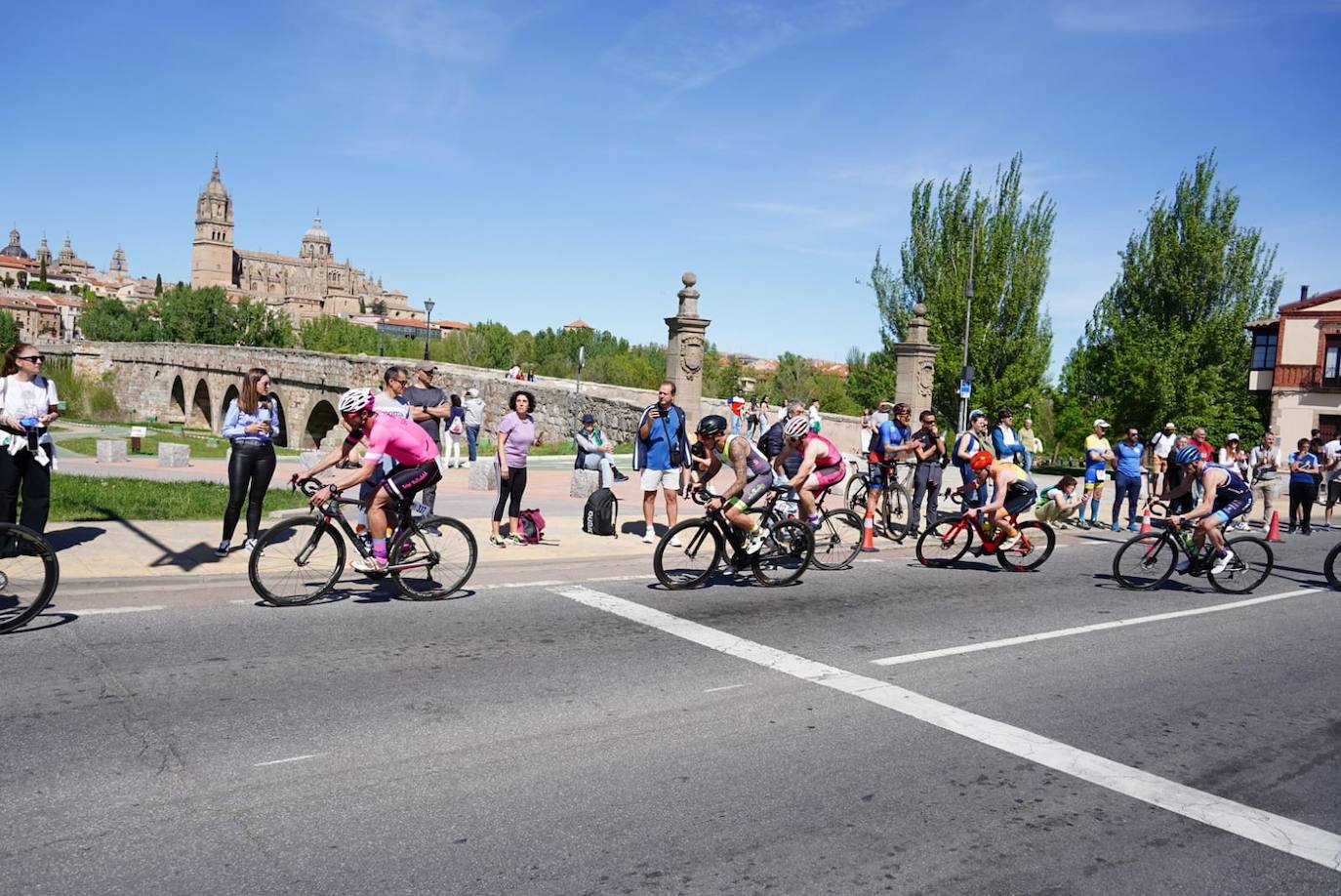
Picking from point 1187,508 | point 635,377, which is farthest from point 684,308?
point 635,377

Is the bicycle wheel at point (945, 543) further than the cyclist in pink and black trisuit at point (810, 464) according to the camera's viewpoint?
Yes

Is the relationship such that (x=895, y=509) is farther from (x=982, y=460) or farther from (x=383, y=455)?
(x=383, y=455)

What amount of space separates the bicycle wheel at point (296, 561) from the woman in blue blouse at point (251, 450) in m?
1.82

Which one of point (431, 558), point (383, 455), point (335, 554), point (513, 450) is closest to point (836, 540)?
point (513, 450)

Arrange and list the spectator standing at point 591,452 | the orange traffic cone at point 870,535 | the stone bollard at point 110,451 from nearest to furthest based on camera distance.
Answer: the orange traffic cone at point 870,535
the spectator standing at point 591,452
the stone bollard at point 110,451

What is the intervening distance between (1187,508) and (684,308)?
1076cm

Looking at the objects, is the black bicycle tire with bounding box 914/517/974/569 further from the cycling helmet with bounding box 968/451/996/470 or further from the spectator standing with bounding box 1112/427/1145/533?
the spectator standing with bounding box 1112/427/1145/533

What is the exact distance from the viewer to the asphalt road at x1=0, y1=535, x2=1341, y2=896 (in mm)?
3859

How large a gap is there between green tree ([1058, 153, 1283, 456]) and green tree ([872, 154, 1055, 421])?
13.7ft

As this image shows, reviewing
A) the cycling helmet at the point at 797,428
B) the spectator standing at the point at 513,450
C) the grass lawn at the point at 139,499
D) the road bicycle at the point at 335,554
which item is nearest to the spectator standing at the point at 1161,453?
the cycling helmet at the point at 797,428

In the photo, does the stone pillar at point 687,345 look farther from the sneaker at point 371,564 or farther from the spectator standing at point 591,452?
the sneaker at point 371,564

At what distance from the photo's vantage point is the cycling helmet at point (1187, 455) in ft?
33.8

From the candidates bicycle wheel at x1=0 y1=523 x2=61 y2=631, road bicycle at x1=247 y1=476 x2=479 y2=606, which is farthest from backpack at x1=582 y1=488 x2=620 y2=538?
bicycle wheel at x1=0 y1=523 x2=61 y2=631

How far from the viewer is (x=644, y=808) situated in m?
4.37
